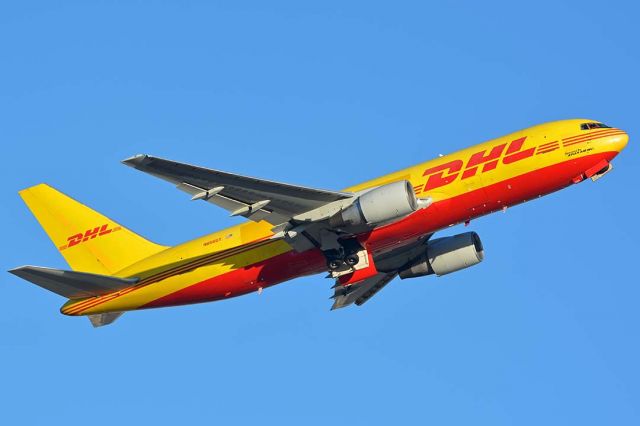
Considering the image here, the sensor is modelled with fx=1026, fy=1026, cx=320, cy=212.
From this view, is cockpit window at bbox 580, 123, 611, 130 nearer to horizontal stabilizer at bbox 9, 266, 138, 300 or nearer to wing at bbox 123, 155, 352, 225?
wing at bbox 123, 155, 352, 225

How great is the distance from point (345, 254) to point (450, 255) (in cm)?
753

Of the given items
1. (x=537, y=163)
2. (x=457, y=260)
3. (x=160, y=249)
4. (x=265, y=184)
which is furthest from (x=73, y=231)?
(x=537, y=163)

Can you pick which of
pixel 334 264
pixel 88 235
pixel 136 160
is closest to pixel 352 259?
pixel 334 264

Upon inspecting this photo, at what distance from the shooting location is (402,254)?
53500 millimetres

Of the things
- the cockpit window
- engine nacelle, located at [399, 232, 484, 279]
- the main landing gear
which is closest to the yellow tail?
the main landing gear

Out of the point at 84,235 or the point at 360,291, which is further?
the point at 360,291

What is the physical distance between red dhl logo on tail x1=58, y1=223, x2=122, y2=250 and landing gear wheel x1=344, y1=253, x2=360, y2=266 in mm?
13240

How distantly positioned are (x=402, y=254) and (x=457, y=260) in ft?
9.63

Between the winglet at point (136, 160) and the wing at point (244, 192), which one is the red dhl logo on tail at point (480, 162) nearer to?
the wing at point (244, 192)

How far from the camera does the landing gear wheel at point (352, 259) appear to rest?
156ft

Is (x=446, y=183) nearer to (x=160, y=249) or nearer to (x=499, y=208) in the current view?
(x=499, y=208)

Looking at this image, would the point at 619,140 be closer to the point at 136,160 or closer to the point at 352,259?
the point at 352,259

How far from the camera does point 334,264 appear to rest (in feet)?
156

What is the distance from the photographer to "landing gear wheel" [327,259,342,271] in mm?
47594
